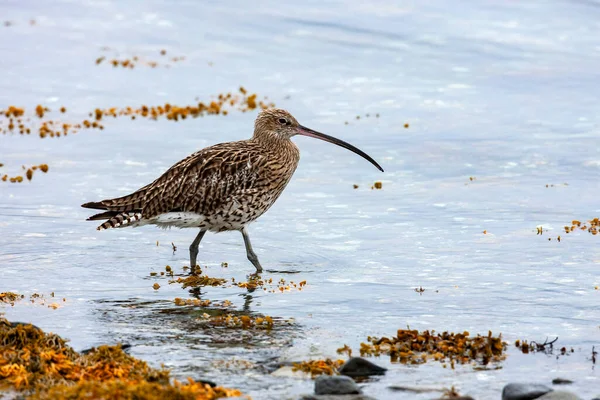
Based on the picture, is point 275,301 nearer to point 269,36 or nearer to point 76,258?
point 76,258

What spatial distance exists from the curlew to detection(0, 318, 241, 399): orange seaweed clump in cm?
390

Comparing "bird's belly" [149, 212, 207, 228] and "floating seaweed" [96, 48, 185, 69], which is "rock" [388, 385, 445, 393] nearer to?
"bird's belly" [149, 212, 207, 228]

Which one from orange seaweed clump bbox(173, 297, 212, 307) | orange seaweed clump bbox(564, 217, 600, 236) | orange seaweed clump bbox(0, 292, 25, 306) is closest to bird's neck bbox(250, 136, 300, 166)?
orange seaweed clump bbox(173, 297, 212, 307)

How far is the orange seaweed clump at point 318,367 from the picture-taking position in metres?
9.34

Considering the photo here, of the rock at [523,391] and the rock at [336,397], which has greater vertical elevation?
the rock at [523,391]

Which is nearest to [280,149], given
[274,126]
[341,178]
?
[274,126]

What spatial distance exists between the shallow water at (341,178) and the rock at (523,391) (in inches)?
12.1

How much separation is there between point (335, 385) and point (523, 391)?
1.35m

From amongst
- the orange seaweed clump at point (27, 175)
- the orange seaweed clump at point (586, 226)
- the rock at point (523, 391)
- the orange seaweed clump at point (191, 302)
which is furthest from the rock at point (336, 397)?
the orange seaweed clump at point (27, 175)

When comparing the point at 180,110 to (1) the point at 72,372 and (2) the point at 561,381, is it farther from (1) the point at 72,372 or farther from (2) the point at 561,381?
(2) the point at 561,381

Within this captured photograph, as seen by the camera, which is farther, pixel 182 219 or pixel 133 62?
pixel 133 62

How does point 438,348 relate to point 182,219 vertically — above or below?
below

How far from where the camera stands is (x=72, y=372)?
359 inches

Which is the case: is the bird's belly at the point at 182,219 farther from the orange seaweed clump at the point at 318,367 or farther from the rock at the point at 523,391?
the rock at the point at 523,391
